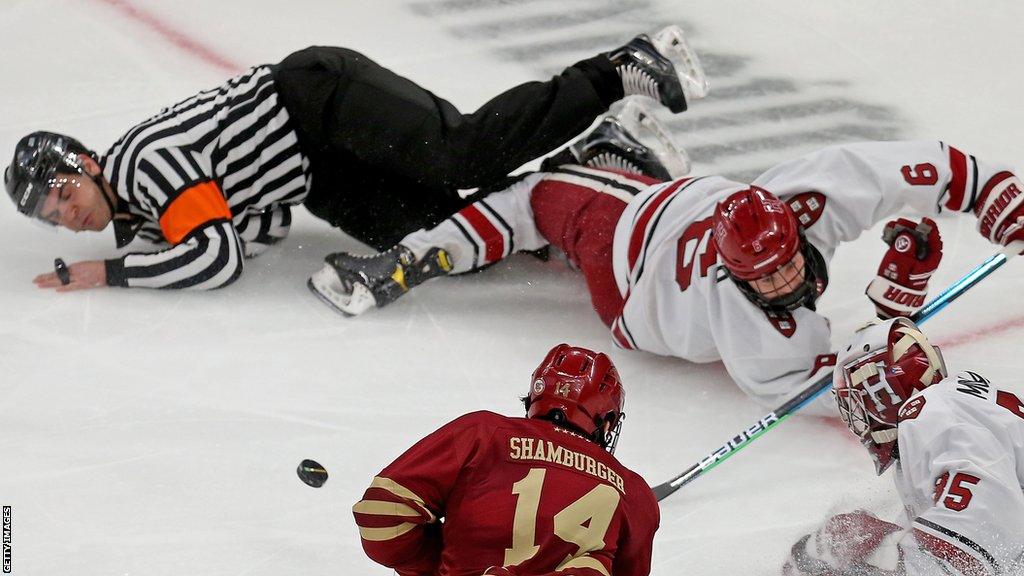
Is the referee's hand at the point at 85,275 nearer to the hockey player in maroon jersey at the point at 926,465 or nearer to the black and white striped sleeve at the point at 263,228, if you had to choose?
the black and white striped sleeve at the point at 263,228

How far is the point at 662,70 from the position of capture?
140 inches

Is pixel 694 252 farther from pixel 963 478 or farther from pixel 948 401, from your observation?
pixel 963 478

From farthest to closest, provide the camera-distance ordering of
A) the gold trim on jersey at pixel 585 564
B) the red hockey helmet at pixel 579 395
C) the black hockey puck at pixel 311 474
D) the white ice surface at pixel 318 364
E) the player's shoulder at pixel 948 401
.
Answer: the black hockey puck at pixel 311 474
the white ice surface at pixel 318 364
the player's shoulder at pixel 948 401
the red hockey helmet at pixel 579 395
the gold trim on jersey at pixel 585 564

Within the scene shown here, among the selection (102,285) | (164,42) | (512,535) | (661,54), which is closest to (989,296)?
(661,54)

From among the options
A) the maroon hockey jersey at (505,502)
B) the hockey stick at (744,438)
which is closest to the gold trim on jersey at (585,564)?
the maroon hockey jersey at (505,502)

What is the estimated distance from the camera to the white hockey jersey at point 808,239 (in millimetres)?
2986

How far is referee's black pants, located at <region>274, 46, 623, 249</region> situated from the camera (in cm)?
352

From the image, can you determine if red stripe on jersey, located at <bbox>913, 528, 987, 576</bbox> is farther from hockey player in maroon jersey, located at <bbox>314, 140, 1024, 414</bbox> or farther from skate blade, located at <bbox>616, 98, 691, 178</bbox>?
skate blade, located at <bbox>616, 98, 691, 178</bbox>

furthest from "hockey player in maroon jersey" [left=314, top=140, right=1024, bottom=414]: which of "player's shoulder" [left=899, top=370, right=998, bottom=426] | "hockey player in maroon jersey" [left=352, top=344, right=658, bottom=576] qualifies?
"hockey player in maroon jersey" [left=352, top=344, right=658, bottom=576]

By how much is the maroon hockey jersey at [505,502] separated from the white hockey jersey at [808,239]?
981 millimetres

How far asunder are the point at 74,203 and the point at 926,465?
219 cm

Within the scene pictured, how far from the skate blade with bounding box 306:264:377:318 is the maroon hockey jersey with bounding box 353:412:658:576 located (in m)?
1.39

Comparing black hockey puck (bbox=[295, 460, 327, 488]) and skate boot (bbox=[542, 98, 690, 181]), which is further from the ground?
skate boot (bbox=[542, 98, 690, 181])

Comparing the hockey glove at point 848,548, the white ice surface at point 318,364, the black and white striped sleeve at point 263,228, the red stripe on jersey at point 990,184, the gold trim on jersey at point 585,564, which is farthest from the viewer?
the black and white striped sleeve at point 263,228
